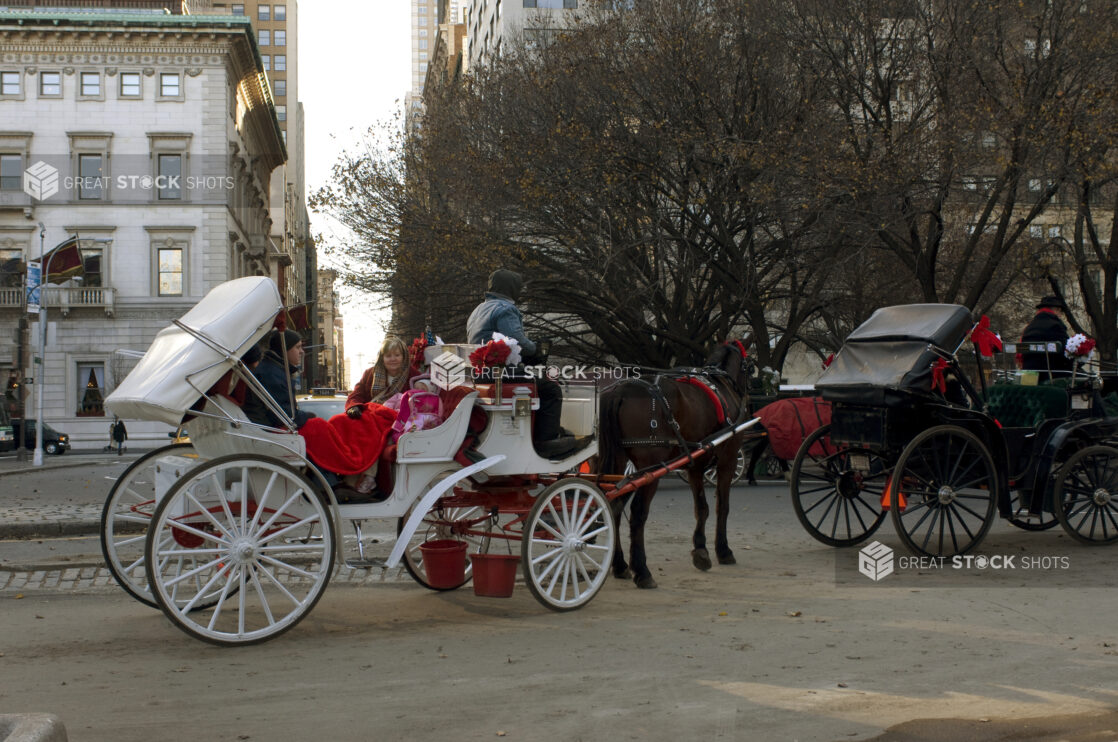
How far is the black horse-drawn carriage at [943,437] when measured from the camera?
9398 mm

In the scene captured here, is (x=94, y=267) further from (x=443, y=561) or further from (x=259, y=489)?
(x=259, y=489)

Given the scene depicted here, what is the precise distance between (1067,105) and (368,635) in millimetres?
16624

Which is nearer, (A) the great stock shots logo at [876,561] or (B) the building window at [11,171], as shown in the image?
(A) the great stock shots logo at [876,561]

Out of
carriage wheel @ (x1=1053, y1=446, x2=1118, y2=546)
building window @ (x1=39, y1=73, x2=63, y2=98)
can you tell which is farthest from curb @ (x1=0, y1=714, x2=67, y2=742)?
building window @ (x1=39, y1=73, x2=63, y2=98)

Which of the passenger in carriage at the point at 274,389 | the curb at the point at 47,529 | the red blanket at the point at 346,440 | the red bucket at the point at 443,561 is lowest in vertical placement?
the curb at the point at 47,529

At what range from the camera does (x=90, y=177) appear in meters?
49.9

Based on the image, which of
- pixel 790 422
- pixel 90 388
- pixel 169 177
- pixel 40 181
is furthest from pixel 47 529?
pixel 40 181

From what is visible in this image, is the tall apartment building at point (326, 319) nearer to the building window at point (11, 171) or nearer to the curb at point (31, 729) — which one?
the building window at point (11, 171)

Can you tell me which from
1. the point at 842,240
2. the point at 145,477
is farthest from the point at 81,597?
the point at 842,240

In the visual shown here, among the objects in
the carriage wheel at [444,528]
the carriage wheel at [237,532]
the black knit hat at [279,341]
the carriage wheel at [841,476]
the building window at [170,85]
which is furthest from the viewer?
the building window at [170,85]

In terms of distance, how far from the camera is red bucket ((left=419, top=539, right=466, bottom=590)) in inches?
324

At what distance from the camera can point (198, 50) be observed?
50.6m

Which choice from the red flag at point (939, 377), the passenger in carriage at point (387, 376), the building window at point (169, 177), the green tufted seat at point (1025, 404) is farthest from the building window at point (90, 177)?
the red flag at point (939, 377)

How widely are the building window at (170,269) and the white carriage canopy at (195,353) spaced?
1798 inches
